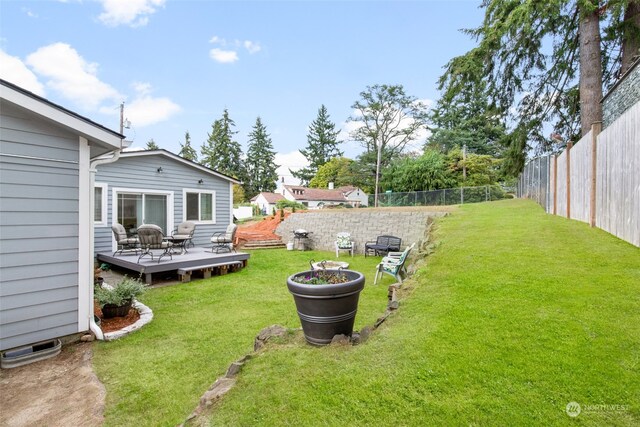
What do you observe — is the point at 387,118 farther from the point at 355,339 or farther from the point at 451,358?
the point at 451,358

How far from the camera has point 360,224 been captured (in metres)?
12.4

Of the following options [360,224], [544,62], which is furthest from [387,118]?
[360,224]

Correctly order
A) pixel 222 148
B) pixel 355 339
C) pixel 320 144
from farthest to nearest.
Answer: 1. pixel 320 144
2. pixel 222 148
3. pixel 355 339

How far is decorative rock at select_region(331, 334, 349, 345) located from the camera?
2.61 meters

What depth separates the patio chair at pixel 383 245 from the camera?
10391mm

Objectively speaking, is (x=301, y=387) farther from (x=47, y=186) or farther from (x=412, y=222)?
(x=412, y=222)

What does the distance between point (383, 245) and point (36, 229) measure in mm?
9087

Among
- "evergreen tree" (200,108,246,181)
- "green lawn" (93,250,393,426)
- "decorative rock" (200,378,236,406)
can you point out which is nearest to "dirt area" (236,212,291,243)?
"green lawn" (93,250,393,426)

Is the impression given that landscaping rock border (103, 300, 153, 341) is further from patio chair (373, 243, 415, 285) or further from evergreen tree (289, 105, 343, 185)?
evergreen tree (289, 105, 343, 185)

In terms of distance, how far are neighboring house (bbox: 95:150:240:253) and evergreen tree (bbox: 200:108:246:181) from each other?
30.0 m

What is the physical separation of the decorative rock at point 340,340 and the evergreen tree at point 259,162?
41.7 m

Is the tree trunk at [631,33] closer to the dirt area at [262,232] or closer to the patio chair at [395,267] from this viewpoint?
the patio chair at [395,267]

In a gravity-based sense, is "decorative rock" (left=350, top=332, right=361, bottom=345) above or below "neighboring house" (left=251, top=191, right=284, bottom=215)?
below

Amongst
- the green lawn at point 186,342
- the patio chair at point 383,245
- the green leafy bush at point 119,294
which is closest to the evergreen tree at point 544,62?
the patio chair at point 383,245
